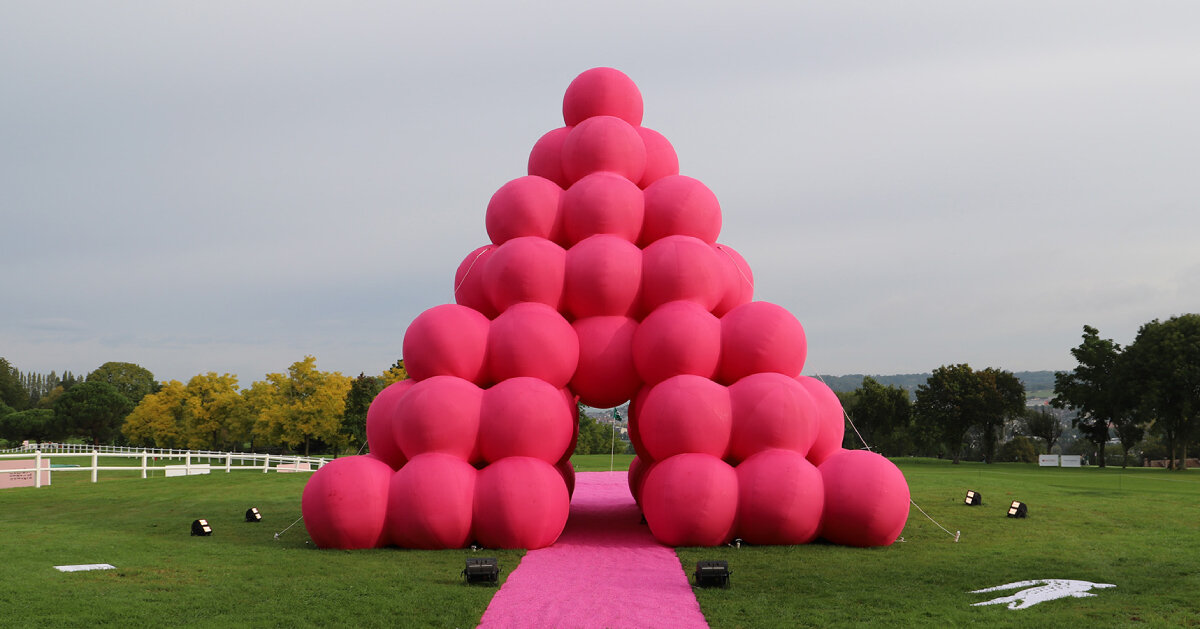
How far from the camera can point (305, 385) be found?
43781 millimetres

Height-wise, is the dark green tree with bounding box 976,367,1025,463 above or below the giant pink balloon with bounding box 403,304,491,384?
below

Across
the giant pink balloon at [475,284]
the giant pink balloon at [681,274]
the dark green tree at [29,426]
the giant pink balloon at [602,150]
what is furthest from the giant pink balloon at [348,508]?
the dark green tree at [29,426]

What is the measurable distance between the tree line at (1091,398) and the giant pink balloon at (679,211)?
122 feet

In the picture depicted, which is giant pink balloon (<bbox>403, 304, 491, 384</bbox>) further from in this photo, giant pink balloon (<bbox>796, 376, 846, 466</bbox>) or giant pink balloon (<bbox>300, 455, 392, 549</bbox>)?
giant pink balloon (<bbox>796, 376, 846, 466</bbox>)

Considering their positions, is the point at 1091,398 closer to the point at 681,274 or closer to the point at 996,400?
the point at 996,400

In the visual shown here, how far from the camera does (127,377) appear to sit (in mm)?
88062

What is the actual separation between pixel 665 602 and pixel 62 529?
38.2ft

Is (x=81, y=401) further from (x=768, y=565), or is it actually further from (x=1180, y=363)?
(x=1180, y=363)

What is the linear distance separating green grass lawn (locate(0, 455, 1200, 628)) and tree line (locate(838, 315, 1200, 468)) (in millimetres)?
29072

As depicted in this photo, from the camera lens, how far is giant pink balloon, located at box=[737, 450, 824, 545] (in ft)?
38.1

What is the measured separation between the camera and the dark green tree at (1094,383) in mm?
44428

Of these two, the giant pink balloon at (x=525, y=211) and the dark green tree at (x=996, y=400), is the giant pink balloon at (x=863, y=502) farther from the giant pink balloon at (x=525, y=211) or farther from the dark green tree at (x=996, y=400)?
the dark green tree at (x=996, y=400)

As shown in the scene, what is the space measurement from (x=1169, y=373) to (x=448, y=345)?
140ft

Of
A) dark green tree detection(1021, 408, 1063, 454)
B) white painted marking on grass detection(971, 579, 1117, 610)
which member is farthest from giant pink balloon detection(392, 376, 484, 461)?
dark green tree detection(1021, 408, 1063, 454)
